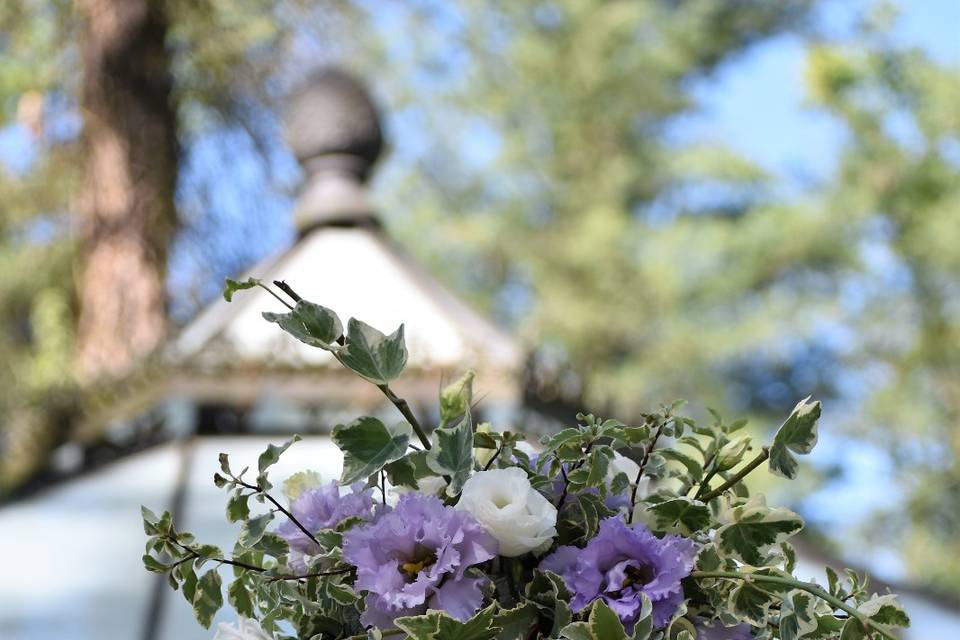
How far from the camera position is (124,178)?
3.87m

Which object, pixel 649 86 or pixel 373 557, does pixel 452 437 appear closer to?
pixel 373 557

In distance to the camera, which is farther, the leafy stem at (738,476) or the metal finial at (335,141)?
the metal finial at (335,141)

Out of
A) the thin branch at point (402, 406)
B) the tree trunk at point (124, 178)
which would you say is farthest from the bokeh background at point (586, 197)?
the thin branch at point (402, 406)

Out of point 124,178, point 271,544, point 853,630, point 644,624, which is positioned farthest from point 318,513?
point 124,178

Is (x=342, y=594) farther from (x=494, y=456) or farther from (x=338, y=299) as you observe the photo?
(x=338, y=299)

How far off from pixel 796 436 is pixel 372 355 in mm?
292

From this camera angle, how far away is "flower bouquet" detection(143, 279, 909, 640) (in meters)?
0.79

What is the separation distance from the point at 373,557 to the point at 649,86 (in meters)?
13.8

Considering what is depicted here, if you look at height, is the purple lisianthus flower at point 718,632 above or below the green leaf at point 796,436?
below

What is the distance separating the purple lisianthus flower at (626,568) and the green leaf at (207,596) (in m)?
0.25

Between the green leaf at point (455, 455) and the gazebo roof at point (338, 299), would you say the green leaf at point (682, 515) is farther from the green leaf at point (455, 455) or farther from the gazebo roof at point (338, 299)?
the gazebo roof at point (338, 299)

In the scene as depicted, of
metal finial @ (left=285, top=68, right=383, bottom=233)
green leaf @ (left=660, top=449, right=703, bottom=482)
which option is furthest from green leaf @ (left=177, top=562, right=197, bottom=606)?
metal finial @ (left=285, top=68, right=383, bottom=233)

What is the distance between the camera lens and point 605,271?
13102 mm

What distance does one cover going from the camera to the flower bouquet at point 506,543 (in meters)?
0.79
